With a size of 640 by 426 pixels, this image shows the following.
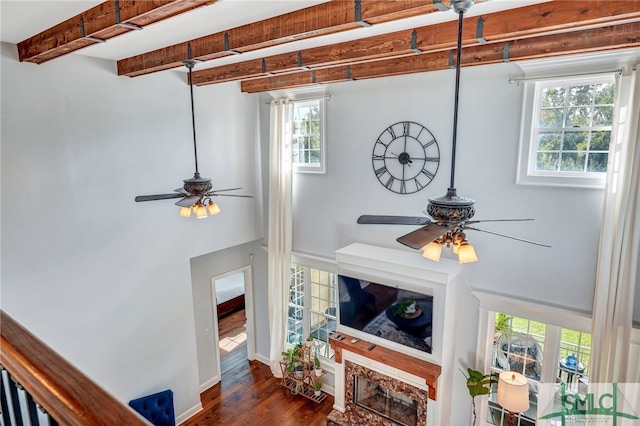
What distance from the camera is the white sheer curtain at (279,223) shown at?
6176 mm

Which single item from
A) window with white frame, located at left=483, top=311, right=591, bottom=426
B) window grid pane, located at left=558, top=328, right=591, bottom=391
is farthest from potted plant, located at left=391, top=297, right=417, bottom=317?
window grid pane, located at left=558, top=328, right=591, bottom=391

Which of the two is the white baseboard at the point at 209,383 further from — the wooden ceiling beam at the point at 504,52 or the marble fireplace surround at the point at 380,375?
the wooden ceiling beam at the point at 504,52

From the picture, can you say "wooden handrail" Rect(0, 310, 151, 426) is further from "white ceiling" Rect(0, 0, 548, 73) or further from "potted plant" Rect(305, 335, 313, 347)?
"potted plant" Rect(305, 335, 313, 347)

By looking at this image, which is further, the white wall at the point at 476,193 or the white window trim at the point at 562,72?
the white wall at the point at 476,193

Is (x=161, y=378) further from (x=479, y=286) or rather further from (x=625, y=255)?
(x=625, y=255)

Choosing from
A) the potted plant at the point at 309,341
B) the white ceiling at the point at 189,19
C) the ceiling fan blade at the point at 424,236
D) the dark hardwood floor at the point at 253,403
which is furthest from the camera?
the potted plant at the point at 309,341

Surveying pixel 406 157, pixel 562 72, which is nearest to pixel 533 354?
pixel 406 157

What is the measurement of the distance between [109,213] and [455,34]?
4.41 metres

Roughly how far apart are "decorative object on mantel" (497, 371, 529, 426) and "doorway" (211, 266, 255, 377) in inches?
182

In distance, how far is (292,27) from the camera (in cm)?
291

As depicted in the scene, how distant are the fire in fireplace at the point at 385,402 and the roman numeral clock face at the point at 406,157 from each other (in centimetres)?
282

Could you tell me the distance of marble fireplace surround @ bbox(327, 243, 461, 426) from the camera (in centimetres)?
463

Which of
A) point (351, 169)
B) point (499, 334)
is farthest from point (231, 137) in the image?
point (499, 334)

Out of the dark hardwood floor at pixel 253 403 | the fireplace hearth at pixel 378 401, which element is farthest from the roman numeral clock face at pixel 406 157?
the dark hardwood floor at pixel 253 403
